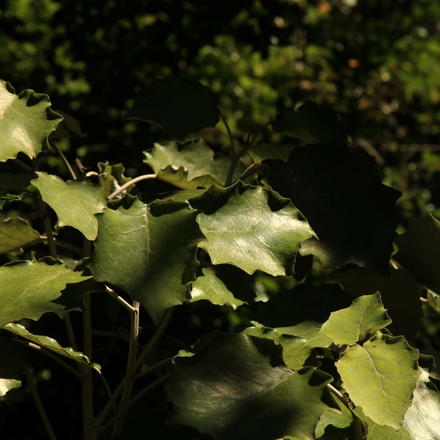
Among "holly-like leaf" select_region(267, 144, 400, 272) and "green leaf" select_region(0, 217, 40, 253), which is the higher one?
"holly-like leaf" select_region(267, 144, 400, 272)

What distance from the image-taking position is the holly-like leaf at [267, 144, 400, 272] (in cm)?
138

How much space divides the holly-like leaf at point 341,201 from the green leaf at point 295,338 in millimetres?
150

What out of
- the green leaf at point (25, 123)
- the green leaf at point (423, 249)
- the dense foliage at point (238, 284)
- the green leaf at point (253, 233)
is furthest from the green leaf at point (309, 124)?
the green leaf at point (25, 123)

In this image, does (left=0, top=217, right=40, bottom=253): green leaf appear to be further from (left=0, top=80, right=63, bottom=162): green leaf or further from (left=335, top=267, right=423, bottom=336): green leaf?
(left=335, top=267, right=423, bottom=336): green leaf

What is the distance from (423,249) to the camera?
1.53 metres

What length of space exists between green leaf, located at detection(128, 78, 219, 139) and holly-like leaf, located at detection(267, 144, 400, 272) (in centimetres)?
25

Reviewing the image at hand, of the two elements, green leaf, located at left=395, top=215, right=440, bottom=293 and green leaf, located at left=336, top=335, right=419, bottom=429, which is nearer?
green leaf, located at left=336, top=335, right=419, bottom=429

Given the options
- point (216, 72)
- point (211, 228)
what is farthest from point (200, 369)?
point (216, 72)

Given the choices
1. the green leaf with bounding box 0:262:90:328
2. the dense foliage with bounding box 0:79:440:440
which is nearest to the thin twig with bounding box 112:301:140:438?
the dense foliage with bounding box 0:79:440:440

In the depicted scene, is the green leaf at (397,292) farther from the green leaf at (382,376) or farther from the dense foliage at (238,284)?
the green leaf at (382,376)

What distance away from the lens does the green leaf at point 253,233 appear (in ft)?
3.88

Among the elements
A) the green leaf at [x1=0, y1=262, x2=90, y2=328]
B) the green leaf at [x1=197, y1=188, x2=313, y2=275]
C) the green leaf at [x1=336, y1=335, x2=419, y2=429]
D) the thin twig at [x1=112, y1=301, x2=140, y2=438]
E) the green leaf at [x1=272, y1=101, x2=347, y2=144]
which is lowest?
the thin twig at [x1=112, y1=301, x2=140, y2=438]

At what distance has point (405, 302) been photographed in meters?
1.49

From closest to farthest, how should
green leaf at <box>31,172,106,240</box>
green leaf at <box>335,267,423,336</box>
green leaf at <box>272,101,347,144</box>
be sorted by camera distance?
green leaf at <box>31,172,106,240</box> → green leaf at <box>335,267,423,336</box> → green leaf at <box>272,101,347,144</box>
